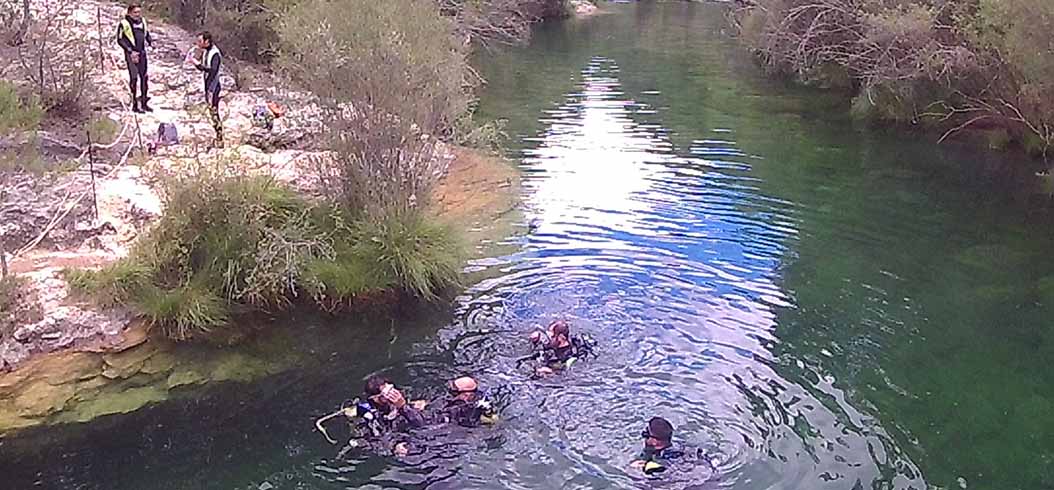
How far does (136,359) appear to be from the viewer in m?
13.9

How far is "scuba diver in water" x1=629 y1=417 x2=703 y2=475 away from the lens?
10984mm

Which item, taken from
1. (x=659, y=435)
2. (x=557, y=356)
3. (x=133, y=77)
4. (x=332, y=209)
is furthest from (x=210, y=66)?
(x=659, y=435)

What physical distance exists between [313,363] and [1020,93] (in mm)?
19505

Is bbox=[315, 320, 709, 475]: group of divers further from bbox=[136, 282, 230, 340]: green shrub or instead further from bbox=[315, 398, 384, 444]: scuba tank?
bbox=[136, 282, 230, 340]: green shrub

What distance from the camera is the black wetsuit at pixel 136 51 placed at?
21.1m

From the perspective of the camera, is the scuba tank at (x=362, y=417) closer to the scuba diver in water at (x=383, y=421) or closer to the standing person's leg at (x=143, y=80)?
the scuba diver in water at (x=383, y=421)

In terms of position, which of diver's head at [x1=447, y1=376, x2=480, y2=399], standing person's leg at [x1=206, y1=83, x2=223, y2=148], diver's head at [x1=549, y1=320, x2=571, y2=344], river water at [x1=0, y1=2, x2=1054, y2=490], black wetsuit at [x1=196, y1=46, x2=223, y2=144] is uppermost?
black wetsuit at [x1=196, y1=46, x2=223, y2=144]

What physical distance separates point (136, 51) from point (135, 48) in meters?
0.26

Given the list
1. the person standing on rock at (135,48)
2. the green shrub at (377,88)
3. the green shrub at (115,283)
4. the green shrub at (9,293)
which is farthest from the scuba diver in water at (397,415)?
the person standing on rock at (135,48)

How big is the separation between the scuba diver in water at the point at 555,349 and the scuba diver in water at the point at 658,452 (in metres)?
2.36

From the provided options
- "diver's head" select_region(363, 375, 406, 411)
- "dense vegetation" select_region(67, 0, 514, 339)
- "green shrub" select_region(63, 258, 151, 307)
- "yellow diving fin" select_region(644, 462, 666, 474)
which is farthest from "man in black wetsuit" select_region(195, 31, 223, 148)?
"yellow diving fin" select_region(644, 462, 666, 474)

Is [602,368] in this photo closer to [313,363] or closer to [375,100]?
[313,363]

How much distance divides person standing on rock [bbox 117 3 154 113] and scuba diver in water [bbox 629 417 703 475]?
15.2 metres

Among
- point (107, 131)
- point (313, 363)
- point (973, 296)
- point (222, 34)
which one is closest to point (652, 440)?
point (313, 363)
